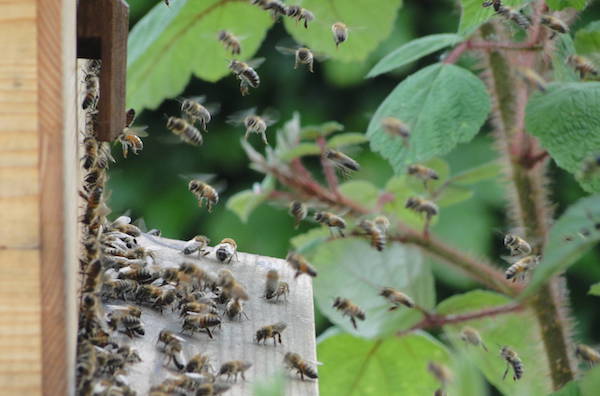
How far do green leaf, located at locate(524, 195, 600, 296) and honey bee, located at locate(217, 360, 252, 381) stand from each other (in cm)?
70

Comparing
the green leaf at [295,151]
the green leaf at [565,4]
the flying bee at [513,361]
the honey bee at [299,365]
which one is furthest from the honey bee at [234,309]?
the green leaf at [565,4]

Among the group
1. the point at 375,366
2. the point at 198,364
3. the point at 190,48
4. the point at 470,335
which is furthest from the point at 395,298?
the point at 190,48

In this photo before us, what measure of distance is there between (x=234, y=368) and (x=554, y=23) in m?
1.20

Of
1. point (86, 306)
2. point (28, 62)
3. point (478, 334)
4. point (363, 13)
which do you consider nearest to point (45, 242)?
point (28, 62)

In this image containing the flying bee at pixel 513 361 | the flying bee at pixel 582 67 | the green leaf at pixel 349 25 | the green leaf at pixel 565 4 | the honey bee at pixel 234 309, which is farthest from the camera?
the green leaf at pixel 349 25

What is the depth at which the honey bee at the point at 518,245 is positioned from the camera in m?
2.92

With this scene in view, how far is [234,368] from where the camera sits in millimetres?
2127

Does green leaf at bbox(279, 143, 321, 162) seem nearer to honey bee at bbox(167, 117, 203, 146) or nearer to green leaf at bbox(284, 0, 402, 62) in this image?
honey bee at bbox(167, 117, 203, 146)

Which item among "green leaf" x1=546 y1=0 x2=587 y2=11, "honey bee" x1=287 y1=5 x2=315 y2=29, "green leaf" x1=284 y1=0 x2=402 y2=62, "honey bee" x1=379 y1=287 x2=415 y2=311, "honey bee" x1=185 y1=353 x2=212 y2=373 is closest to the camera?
"honey bee" x1=185 y1=353 x2=212 y2=373

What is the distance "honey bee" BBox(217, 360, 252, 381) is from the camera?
6.93 feet

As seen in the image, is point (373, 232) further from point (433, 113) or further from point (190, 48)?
point (190, 48)

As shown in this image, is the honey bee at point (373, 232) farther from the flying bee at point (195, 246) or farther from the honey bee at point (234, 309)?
the flying bee at point (195, 246)

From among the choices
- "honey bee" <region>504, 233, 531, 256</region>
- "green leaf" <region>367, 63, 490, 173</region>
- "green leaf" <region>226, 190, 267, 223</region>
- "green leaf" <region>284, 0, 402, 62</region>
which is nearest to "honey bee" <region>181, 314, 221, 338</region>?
"green leaf" <region>226, 190, 267, 223</region>

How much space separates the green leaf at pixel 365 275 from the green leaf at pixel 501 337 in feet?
0.41
